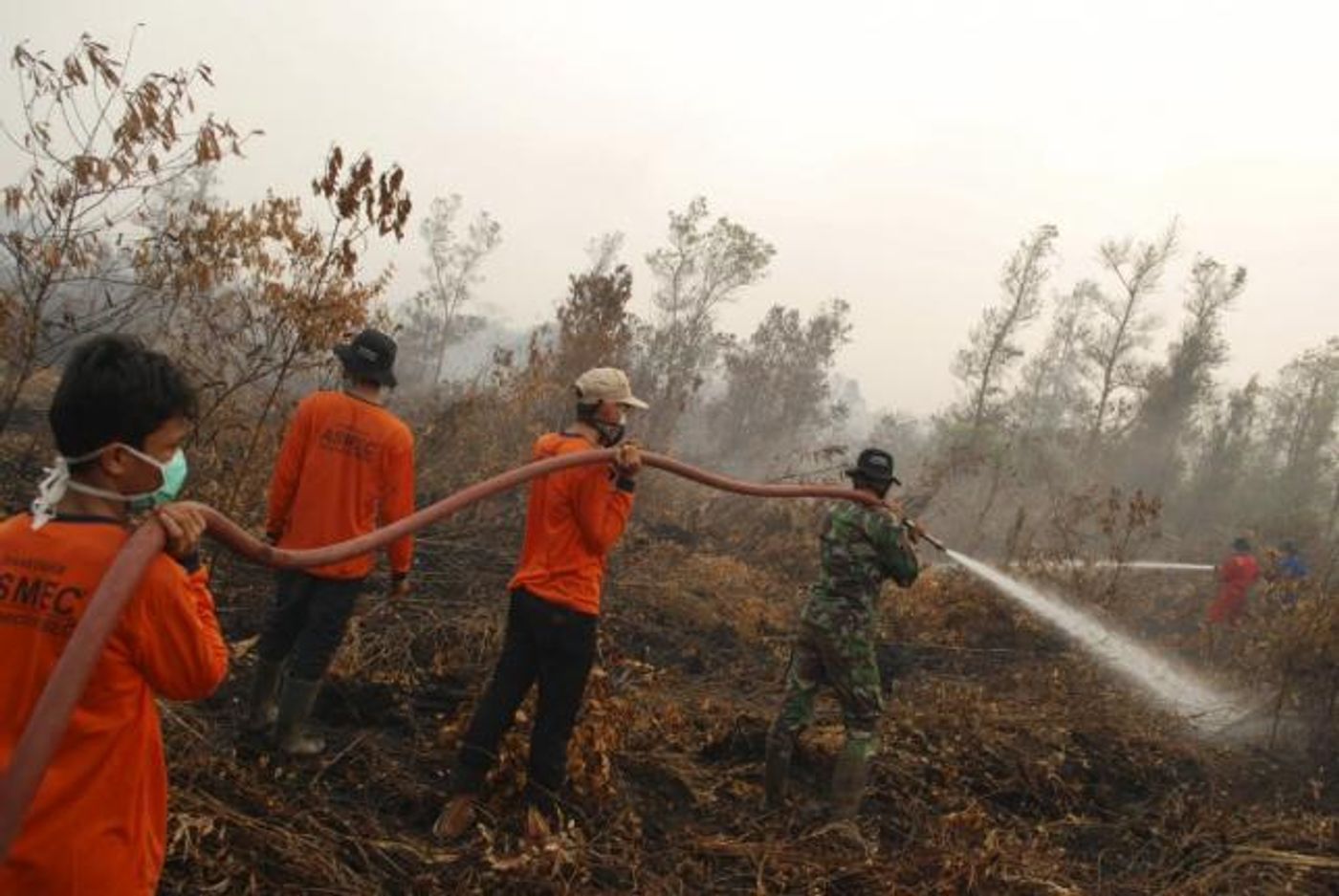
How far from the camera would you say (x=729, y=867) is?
161 inches

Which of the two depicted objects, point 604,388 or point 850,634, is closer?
point 604,388

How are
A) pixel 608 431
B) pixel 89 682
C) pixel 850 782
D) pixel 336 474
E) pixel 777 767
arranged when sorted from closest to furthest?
pixel 89 682 → pixel 608 431 → pixel 336 474 → pixel 850 782 → pixel 777 767

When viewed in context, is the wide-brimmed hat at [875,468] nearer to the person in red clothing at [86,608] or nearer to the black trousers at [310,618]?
the black trousers at [310,618]

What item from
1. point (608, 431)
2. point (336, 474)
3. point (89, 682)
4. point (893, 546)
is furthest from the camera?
point (893, 546)

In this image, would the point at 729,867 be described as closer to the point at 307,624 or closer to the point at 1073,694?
the point at 307,624

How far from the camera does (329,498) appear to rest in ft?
13.4

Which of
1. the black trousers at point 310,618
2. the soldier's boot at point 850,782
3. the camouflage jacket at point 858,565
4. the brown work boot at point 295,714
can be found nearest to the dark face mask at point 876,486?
the camouflage jacket at point 858,565

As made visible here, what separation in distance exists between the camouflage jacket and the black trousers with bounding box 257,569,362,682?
2421 mm

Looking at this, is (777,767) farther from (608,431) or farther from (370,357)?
(370,357)

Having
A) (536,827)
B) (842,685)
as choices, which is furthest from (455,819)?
(842,685)

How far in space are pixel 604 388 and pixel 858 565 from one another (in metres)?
1.83

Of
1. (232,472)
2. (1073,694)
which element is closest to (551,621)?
(232,472)

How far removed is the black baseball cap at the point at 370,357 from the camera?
4.09 metres

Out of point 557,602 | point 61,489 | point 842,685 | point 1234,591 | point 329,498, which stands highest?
point 1234,591
